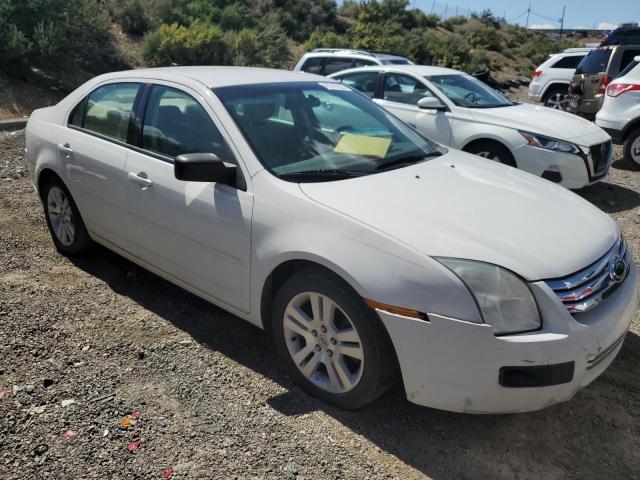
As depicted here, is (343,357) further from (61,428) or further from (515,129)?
(515,129)

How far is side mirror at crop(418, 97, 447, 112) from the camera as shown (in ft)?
23.4

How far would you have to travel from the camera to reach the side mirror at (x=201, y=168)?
2.98 meters

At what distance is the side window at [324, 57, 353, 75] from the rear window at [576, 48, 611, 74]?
4.93 metres

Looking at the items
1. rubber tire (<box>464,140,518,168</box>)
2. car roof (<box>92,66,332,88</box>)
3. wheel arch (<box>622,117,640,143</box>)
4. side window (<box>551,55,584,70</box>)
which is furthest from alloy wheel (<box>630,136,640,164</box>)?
side window (<box>551,55,584,70</box>)

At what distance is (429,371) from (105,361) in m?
1.95

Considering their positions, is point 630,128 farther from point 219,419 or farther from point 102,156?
point 219,419

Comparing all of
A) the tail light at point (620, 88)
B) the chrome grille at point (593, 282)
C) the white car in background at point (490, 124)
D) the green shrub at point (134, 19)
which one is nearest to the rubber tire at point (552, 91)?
the tail light at point (620, 88)

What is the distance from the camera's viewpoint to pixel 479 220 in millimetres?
2766

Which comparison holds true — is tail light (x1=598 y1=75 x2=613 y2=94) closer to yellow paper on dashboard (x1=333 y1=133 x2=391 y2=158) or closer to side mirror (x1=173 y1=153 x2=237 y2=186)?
yellow paper on dashboard (x1=333 y1=133 x2=391 y2=158)

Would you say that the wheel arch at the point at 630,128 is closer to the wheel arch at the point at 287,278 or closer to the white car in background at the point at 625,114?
the white car in background at the point at 625,114

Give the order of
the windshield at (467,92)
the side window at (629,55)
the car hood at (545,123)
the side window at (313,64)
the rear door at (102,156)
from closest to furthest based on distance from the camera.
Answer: the rear door at (102,156), the car hood at (545,123), the windshield at (467,92), the side window at (313,64), the side window at (629,55)

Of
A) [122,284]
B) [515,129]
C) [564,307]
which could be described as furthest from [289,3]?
[564,307]

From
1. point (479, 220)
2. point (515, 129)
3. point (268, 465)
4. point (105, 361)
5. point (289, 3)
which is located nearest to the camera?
point (268, 465)

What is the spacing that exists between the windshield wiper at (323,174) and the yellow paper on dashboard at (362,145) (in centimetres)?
24
